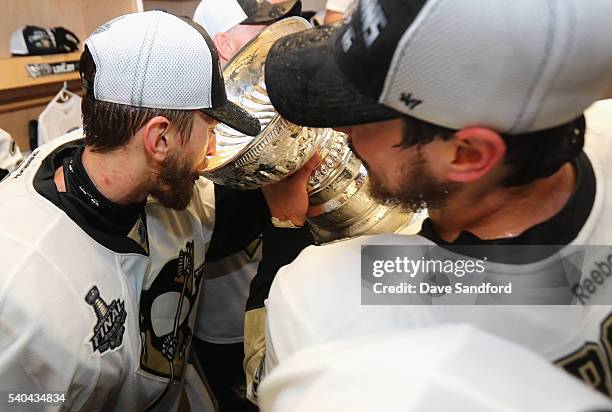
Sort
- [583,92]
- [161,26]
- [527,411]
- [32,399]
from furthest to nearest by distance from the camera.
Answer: [161,26] < [32,399] < [583,92] < [527,411]

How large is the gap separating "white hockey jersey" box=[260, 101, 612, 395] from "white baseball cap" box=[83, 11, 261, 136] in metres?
0.44

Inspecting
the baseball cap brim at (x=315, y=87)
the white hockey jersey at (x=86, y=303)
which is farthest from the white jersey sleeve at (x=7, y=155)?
the baseball cap brim at (x=315, y=87)

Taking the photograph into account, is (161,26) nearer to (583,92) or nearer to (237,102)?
(237,102)

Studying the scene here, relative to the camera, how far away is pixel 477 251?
0.60m

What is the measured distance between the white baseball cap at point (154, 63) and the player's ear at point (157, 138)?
1.2 inches

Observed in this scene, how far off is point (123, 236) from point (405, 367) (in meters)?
0.73

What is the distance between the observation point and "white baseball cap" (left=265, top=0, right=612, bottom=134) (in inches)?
18.3

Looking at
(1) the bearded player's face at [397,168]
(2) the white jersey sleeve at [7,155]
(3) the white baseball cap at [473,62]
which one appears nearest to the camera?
(3) the white baseball cap at [473,62]

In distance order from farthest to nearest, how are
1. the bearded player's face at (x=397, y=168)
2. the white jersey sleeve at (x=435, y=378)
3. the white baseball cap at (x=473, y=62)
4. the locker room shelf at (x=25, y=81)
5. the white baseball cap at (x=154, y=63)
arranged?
the locker room shelf at (x=25, y=81), the white baseball cap at (x=154, y=63), the bearded player's face at (x=397, y=168), the white baseball cap at (x=473, y=62), the white jersey sleeve at (x=435, y=378)

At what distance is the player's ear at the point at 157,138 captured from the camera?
0.94 metres

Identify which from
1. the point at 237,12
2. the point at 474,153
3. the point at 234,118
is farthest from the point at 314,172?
the point at 237,12

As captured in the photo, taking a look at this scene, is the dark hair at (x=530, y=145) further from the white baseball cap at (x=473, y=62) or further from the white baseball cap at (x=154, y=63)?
the white baseball cap at (x=154, y=63)

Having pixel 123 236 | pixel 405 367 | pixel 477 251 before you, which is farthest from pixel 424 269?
pixel 123 236

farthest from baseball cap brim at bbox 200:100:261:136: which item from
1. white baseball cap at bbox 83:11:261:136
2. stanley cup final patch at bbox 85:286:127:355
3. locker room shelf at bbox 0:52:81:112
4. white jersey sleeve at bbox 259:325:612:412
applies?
locker room shelf at bbox 0:52:81:112
